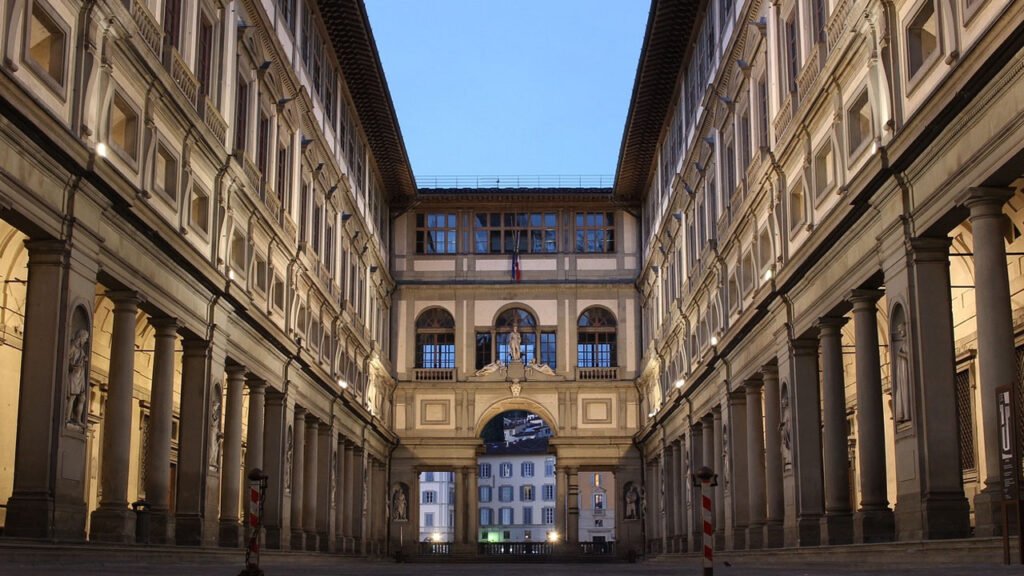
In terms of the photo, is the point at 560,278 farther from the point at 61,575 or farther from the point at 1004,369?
the point at 61,575

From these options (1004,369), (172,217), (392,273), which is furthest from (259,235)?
(392,273)

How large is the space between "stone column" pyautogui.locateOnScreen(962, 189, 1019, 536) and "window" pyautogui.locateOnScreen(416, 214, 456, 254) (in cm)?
5179

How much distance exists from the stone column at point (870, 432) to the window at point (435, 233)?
44648mm

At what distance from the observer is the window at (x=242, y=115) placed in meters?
37.7

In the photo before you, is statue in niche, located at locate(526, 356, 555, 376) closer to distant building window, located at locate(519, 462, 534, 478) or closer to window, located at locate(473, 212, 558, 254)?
window, located at locate(473, 212, 558, 254)

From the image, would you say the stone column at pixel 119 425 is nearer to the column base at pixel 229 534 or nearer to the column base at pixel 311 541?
the column base at pixel 229 534

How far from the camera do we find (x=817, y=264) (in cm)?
3119

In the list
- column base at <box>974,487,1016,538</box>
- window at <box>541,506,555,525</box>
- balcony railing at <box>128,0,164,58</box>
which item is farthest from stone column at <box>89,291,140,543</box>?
window at <box>541,506,555,525</box>

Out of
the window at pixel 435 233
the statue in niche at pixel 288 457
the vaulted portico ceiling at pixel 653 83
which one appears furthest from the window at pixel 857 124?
the window at pixel 435 233

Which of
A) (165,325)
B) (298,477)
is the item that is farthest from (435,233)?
(165,325)

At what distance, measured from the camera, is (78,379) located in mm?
24484

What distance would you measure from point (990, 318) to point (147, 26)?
18.4 meters

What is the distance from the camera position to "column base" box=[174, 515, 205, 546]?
33.1 meters

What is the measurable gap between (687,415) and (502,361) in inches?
772
